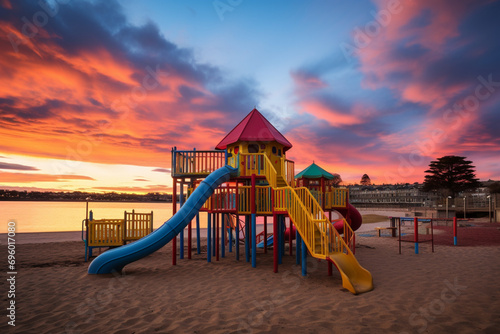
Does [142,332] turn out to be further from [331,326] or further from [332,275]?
[332,275]

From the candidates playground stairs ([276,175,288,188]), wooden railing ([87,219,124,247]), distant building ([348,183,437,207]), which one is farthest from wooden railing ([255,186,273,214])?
distant building ([348,183,437,207])

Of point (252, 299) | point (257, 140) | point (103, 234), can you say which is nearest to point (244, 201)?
point (257, 140)

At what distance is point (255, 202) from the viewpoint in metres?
13.5

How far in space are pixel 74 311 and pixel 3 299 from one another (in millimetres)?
2555

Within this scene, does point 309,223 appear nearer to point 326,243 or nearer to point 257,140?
point 326,243

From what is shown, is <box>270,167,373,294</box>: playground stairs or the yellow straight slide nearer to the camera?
the yellow straight slide

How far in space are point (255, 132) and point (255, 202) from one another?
3594mm

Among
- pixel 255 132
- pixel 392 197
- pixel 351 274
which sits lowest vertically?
pixel 392 197

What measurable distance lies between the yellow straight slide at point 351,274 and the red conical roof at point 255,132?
6.58 m

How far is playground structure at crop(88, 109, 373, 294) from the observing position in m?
10.2

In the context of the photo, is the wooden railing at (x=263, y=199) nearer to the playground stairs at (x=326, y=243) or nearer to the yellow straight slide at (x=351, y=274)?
the playground stairs at (x=326, y=243)

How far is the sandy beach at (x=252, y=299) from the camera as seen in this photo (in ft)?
21.8

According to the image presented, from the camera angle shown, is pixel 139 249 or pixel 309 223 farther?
pixel 139 249

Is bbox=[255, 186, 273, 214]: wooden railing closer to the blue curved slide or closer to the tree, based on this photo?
the blue curved slide
